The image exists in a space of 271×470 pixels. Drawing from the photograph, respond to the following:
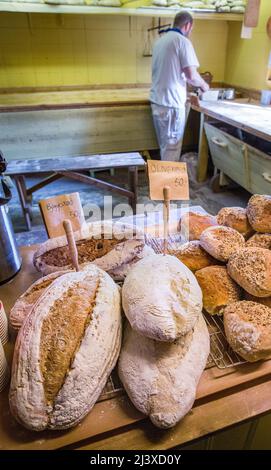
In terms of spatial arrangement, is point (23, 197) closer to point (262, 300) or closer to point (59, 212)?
point (59, 212)

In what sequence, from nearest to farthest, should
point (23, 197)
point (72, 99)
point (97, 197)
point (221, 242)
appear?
point (221, 242) < point (23, 197) < point (97, 197) < point (72, 99)

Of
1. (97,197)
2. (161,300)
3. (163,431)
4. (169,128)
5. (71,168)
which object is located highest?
(161,300)

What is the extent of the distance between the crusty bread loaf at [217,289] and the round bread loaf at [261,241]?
15 cm

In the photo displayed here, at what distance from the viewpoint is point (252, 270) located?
799mm

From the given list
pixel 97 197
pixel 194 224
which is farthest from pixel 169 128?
pixel 194 224

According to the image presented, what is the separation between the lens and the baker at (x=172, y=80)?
10.7 feet

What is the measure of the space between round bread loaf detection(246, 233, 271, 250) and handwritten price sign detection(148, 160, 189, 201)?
10.1 inches

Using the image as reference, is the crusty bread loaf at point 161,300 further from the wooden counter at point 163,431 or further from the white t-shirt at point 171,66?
the white t-shirt at point 171,66

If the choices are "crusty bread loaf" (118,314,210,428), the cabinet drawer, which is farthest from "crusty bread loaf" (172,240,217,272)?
the cabinet drawer

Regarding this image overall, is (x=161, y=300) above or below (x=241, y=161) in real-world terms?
above

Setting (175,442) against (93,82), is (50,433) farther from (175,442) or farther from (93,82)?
(93,82)

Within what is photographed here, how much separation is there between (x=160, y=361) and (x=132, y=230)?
0.49 m

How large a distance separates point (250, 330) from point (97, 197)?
3050 millimetres

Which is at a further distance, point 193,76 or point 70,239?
point 193,76
